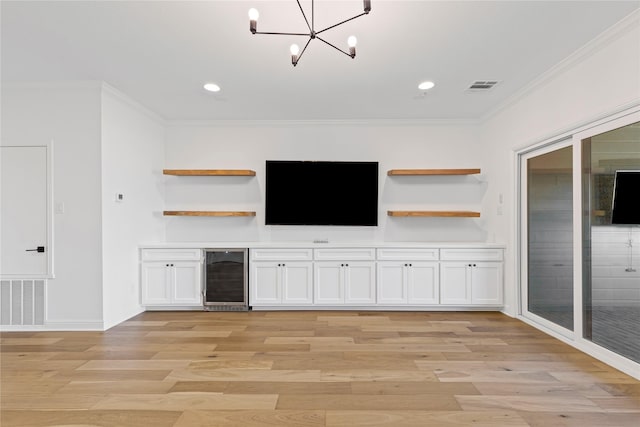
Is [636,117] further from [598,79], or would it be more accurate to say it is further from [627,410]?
[627,410]

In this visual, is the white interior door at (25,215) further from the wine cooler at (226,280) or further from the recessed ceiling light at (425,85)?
the recessed ceiling light at (425,85)

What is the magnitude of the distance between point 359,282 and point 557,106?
286 cm

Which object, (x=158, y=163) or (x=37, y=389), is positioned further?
(x=158, y=163)

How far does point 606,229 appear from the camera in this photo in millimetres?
2922

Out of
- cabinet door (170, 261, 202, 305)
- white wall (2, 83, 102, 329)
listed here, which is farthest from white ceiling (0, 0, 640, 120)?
cabinet door (170, 261, 202, 305)

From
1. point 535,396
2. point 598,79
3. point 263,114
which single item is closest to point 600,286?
point 535,396

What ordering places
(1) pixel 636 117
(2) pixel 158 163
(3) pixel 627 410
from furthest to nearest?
(2) pixel 158 163 → (1) pixel 636 117 → (3) pixel 627 410

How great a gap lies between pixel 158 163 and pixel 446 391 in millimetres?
4517

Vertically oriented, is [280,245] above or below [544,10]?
below

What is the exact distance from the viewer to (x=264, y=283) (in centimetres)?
450

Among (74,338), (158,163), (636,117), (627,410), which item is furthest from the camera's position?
(158,163)

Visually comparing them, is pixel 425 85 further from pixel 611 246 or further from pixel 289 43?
pixel 611 246

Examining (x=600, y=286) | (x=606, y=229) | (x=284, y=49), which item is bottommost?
(x=600, y=286)

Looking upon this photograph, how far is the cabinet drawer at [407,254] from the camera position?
4.46 meters
